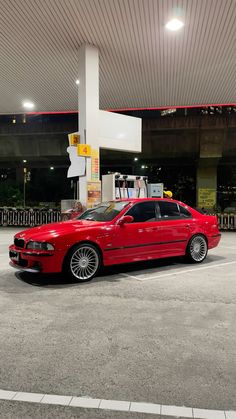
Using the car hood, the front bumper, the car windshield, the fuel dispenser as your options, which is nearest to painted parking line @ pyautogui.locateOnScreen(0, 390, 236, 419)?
the front bumper

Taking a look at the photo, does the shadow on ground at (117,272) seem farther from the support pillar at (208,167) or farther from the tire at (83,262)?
the support pillar at (208,167)

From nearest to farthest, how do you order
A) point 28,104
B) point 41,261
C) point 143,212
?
point 41,261 → point 143,212 → point 28,104

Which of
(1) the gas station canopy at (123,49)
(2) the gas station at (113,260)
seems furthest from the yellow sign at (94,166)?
(1) the gas station canopy at (123,49)

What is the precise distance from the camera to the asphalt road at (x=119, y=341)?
8.46 feet

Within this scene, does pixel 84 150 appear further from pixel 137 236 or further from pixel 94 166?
pixel 137 236

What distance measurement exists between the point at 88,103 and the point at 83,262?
5.54 metres

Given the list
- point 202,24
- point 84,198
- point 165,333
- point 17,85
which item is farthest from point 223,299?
point 17,85

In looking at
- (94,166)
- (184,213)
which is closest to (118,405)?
(184,213)

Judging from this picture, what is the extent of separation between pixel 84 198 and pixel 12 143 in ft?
47.6

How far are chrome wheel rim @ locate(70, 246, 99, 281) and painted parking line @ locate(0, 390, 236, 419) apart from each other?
3363mm

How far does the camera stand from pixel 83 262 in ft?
19.7

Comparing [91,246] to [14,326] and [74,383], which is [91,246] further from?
[74,383]

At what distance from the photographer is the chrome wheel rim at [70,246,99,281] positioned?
5938 millimetres

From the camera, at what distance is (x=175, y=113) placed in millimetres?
21141
